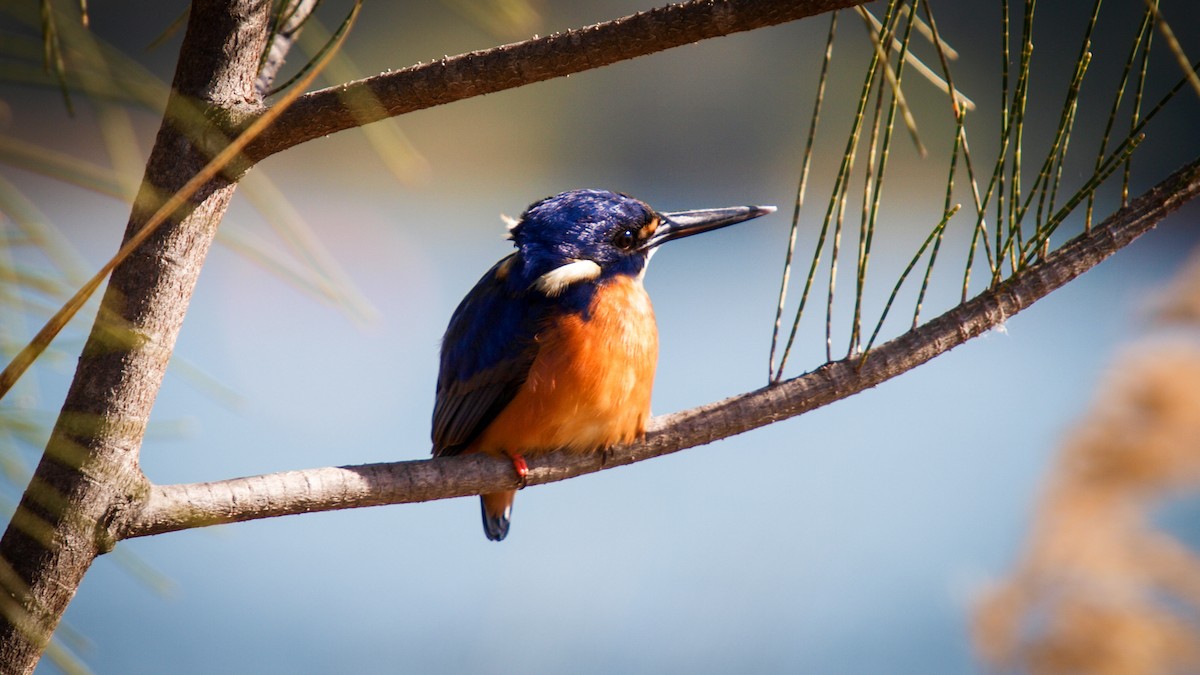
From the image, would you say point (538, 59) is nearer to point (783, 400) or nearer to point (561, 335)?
point (783, 400)

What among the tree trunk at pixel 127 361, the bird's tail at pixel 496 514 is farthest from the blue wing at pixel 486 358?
the tree trunk at pixel 127 361

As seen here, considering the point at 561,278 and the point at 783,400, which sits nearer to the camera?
the point at 783,400

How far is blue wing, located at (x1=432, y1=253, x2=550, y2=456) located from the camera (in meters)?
1.13

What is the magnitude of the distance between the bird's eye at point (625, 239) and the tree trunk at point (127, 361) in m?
0.68

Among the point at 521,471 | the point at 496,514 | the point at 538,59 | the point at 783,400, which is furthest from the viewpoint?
the point at 496,514

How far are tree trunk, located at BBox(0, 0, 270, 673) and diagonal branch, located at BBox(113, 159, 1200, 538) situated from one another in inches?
3.0

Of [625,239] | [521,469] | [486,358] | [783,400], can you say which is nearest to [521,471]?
[521,469]

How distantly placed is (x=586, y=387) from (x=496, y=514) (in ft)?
1.08

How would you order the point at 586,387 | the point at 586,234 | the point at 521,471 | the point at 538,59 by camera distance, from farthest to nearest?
the point at 586,234 < the point at 586,387 < the point at 521,471 < the point at 538,59

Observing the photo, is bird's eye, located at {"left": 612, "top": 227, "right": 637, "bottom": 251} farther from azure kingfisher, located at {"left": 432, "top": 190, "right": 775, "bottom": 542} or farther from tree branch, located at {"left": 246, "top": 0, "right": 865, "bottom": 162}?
tree branch, located at {"left": 246, "top": 0, "right": 865, "bottom": 162}

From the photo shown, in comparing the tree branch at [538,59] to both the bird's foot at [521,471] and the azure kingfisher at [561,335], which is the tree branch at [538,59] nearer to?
the bird's foot at [521,471]

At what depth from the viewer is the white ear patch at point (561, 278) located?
45.7 inches

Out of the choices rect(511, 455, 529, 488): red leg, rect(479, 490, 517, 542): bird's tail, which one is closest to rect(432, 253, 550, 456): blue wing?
rect(479, 490, 517, 542): bird's tail

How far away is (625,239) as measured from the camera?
124 centimetres
